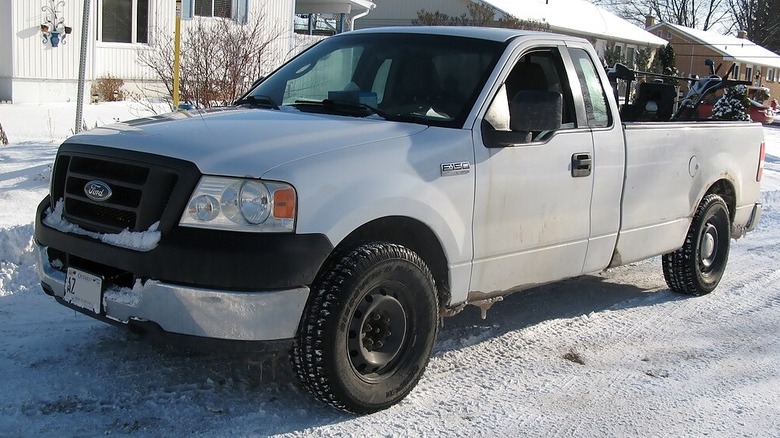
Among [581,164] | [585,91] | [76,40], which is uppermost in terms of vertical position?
[76,40]

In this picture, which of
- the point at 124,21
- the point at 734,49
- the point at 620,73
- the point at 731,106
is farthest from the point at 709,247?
the point at 734,49

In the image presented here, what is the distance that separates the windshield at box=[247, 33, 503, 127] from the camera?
4.76 metres

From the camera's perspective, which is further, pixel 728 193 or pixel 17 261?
pixel 728 193

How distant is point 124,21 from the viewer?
18.5m

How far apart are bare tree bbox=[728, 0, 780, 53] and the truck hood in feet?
242

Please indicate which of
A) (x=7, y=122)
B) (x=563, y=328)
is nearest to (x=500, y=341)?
(x=563, y=328)

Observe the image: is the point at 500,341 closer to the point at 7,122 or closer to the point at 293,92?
the point at 293,92

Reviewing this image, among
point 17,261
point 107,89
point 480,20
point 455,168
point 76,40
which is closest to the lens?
point 455,168

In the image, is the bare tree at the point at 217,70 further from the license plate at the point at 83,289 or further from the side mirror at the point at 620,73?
the license plate at the point at 83,289

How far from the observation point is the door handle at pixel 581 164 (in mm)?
5105

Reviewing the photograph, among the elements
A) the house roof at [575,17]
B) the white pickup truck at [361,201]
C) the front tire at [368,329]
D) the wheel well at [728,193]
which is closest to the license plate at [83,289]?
the white pickup truck at [361,201]

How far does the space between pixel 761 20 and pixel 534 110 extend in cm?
7540

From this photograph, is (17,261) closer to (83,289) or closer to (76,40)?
(83,289)

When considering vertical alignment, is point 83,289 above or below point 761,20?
below
